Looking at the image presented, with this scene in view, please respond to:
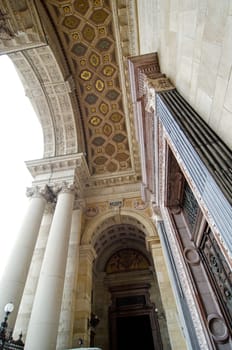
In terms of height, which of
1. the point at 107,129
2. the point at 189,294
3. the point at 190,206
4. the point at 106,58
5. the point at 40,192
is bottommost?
the point at 189,294

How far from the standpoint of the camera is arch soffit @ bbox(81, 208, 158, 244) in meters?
7.24

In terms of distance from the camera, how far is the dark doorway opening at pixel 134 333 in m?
7.27

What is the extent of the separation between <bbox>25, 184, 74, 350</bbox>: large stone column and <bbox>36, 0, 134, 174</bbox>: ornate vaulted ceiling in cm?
351

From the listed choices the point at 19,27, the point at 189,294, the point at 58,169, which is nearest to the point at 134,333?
the point at 189,294

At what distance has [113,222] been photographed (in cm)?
816

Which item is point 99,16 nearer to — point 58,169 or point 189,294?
point 58,169

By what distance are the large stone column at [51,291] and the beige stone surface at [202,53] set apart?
4.44 m

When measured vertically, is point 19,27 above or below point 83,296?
above

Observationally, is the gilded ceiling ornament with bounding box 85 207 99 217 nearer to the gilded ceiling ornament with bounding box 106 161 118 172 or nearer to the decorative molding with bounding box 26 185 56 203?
the decorative molding with bounding box 26 185 56 203

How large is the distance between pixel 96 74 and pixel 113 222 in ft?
18.1

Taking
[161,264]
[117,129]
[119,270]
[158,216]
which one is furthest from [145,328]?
[117,129]

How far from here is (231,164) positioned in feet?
5.97

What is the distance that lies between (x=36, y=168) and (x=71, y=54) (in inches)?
164

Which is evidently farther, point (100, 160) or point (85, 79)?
point (100, 160)
